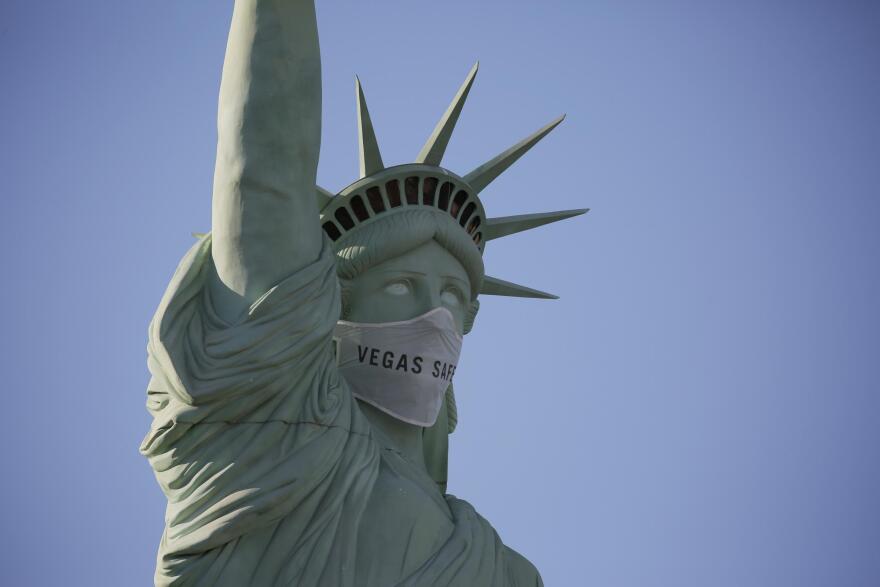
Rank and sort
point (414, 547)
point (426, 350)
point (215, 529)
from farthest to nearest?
point (426, 350), point (414, 547), point (215, 529)

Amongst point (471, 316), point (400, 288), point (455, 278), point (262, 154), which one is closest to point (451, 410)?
point (471, 316)

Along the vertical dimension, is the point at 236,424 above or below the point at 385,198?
below

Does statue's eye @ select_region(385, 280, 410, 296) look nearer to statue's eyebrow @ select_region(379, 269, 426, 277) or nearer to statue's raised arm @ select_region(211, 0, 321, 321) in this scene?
statue's eyebrow @ select_region(379, 269, 426, 277)

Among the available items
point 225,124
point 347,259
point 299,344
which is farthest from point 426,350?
point 225,124

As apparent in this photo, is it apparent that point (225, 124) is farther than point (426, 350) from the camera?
No

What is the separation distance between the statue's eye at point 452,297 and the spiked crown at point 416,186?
0.37m

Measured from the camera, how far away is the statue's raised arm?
8.20m

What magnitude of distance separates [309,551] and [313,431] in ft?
2.12

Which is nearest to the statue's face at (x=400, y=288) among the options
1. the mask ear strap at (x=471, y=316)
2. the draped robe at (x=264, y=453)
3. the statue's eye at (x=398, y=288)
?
the statue's eye at (x=398, y=288)

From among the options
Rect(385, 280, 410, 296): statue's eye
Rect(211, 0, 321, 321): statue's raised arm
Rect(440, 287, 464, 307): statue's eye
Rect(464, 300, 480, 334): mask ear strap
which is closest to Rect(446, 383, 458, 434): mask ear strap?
Rect(464, 300, 480, 334): mask ear strap

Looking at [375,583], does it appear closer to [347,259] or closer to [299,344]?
[299,344]

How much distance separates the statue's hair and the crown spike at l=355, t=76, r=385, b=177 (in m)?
0.40

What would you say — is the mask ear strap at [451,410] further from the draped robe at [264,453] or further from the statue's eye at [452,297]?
the draped robe at [264,453]

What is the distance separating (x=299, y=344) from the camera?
8172 mm
